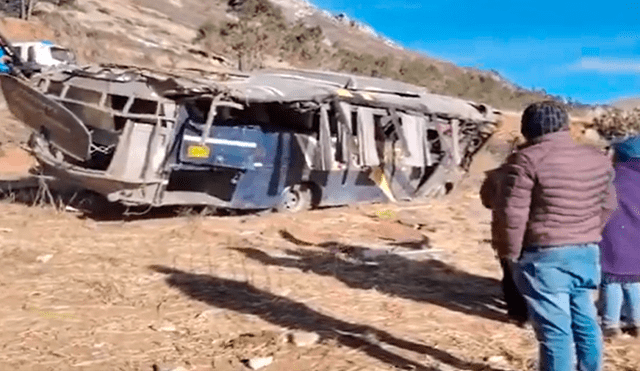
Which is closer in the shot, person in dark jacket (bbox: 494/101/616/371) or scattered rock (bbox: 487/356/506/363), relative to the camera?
person in dark jacket (bbox: 494/101/616/371)

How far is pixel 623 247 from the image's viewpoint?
695 centimetres

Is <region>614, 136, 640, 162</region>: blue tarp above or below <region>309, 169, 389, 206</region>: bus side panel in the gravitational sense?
above

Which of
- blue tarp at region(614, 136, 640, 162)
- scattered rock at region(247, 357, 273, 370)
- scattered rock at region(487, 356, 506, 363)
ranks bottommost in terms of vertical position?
scattered rock at region(247, 357, 273, 370)

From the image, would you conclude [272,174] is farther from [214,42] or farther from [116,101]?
[214,42]

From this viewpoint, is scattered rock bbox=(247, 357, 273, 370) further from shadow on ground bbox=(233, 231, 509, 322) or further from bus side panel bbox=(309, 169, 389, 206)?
bus side panel bbox=(309, 169, 389, 206)

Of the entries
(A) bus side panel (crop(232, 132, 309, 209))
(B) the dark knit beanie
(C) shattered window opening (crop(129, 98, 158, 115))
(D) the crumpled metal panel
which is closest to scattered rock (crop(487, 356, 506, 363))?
(B) the dark knit beanie

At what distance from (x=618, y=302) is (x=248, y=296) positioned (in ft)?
10.4

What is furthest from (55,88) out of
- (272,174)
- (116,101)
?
(272,174)

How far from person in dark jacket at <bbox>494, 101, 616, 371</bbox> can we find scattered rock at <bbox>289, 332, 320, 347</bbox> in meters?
2.08

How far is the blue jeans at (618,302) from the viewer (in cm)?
704

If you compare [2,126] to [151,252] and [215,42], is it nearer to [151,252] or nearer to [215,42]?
[151,252]

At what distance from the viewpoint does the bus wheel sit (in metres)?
14.7

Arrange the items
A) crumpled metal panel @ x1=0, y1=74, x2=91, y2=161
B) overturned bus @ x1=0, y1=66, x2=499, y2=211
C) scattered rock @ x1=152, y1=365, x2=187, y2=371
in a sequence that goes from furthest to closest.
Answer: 1. overturned bus @ x1=0, y1=66, x2=499, y2=211
2. crumpled metal panel @ x1=0, y1=74, x2=91, y2=161
3. scattered rock @ x1=152, y1=365, x2=187, y2=371

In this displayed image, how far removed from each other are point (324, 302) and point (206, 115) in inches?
206
